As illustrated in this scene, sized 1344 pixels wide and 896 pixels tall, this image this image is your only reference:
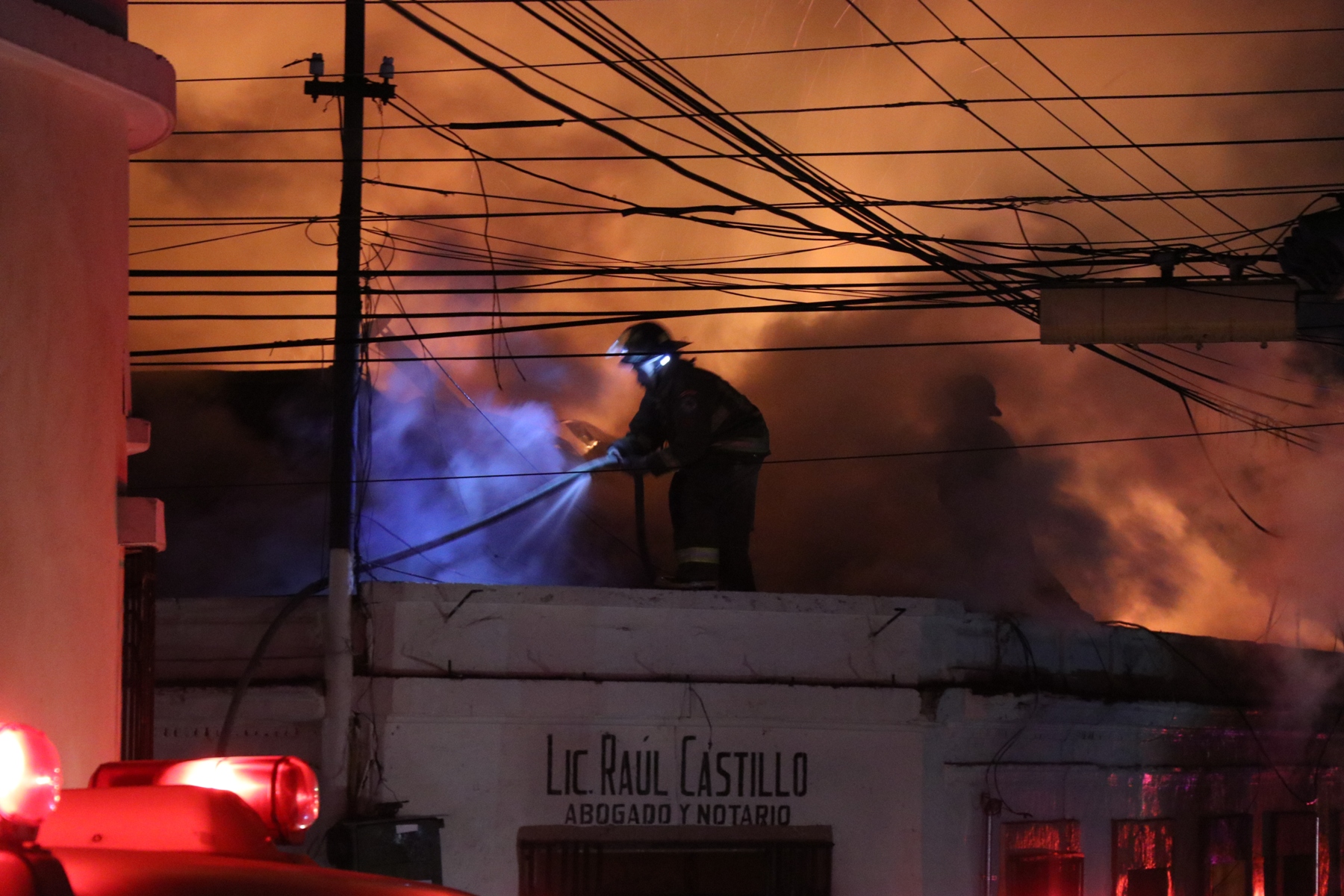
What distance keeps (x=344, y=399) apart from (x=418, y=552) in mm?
1895

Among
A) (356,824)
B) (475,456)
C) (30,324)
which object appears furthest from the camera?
(475,456)

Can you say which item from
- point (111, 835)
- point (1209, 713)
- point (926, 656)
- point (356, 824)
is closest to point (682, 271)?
point (926, 656)

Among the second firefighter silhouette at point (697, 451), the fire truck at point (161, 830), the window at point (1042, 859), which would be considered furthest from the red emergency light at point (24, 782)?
the window at point (1042, 859)

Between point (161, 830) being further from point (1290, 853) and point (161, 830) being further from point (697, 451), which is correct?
point (1290, 853)

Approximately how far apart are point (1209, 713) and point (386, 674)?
697 cm

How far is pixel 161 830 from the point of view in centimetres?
289

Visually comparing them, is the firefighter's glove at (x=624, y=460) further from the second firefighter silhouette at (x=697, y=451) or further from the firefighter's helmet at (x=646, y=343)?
the firefighter's helmet at (x=646, y=343)

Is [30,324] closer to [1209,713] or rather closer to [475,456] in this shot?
[475,456]

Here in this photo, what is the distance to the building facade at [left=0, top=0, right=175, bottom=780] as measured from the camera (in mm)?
4648

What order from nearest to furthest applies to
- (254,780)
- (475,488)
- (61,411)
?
(254,780)
(61,411)
(475,488)

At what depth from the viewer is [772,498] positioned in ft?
49.0

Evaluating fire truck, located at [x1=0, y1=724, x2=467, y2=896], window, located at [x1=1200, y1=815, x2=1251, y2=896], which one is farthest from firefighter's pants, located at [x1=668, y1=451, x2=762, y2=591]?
fire truck, located at [x1=0, y1=724, x2=467, y2=896]

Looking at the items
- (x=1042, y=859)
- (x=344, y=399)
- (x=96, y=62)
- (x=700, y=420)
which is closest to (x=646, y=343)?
(x=700, y=420)

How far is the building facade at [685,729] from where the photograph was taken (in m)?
8.55
